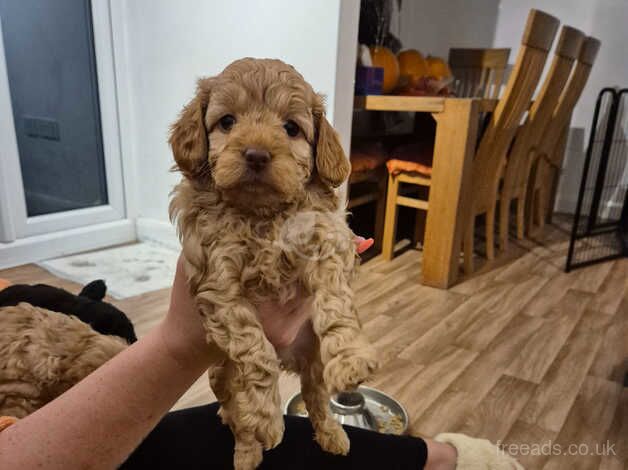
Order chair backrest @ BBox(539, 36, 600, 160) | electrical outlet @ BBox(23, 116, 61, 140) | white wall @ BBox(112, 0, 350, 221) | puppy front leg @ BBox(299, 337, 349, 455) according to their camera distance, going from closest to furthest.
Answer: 1. puppy front leg @ BBox(299, 337, 349, 455)
2. white wall @ BBox(112, 0, 350, 221)
3. electrical outlet @ BBox(23, 116, 61, 140)
4. chair backrest @ BBox(539, 36, 600, 160)

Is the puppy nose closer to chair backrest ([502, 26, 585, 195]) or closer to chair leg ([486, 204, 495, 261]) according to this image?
chair leg ([486, 204, 495, 261])

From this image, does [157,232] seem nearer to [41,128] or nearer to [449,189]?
[41,128]

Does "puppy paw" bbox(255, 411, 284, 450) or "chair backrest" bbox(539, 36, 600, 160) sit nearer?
"puppy paw" bbox(255, 411, 284, 450)

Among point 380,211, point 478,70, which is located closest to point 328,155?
point 380,211

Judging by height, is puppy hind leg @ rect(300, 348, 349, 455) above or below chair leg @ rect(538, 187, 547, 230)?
above

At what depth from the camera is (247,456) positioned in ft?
2.87

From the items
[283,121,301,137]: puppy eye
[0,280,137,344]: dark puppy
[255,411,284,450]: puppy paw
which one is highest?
[283,121,301,137]: puppy eye

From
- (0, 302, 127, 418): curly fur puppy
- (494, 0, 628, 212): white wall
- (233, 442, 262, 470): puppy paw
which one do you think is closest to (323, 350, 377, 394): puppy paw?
(233, 442, 262, 470): puppy paw

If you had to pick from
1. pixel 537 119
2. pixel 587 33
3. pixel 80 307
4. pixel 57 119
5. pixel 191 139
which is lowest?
pixel 80 307

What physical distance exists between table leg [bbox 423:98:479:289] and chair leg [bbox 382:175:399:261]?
378 mm

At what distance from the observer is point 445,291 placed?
2.78 metres

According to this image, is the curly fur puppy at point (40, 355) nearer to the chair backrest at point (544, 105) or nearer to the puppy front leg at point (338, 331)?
the puppy front leg at point (338, 331)

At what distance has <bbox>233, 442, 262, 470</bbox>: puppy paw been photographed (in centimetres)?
87

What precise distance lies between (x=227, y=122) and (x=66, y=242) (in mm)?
2498
